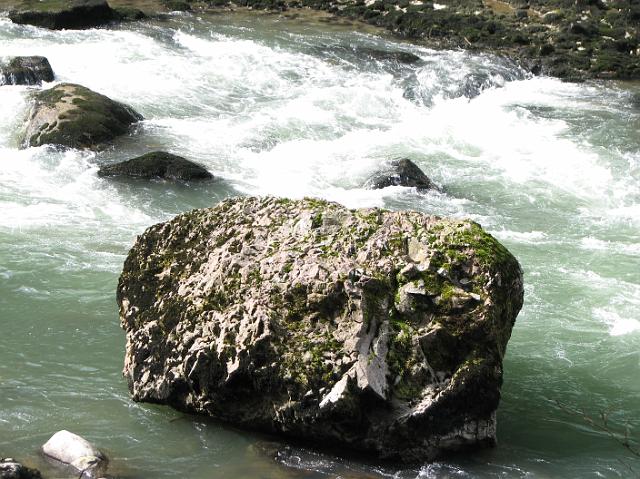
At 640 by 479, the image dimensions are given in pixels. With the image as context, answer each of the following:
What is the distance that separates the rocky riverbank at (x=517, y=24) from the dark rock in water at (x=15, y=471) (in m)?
21.7

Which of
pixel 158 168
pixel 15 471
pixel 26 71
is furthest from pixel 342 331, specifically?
pixel 26 71

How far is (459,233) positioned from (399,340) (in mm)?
1073

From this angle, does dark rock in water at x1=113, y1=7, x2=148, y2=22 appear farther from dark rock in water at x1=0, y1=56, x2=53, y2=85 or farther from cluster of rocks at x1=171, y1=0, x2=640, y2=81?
dark rock in water at x1=0, y1=56, x2=53, y2=85

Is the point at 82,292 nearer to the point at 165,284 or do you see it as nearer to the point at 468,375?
the point at 165,284

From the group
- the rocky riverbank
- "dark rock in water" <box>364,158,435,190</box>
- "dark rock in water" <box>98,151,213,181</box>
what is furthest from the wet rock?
the rocky riverbank

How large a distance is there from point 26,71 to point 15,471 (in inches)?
603

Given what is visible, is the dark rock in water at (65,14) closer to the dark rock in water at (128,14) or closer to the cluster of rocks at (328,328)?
the dark rock in water at (128,14)

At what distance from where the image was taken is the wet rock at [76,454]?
6199 millimetres

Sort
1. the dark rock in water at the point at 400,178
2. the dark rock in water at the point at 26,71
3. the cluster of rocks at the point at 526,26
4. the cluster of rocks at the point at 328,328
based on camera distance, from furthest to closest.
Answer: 1. the cluster of rocks at the point at 526,26
2. the dark rock in water at the point at 26,71
3. the dark rock in water at the point at 400,178
4. the cluster of rocks at the point at 328,328

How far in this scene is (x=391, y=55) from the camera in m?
25.4

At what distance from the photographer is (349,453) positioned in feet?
21.7

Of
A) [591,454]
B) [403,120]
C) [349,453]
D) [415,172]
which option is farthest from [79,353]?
[403,120]

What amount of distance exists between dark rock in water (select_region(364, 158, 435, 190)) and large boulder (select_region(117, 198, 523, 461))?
7.43 meters

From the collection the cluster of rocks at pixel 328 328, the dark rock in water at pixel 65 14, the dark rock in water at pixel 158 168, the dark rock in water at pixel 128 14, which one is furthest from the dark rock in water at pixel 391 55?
the cluster of rocks at pixel 328 328
